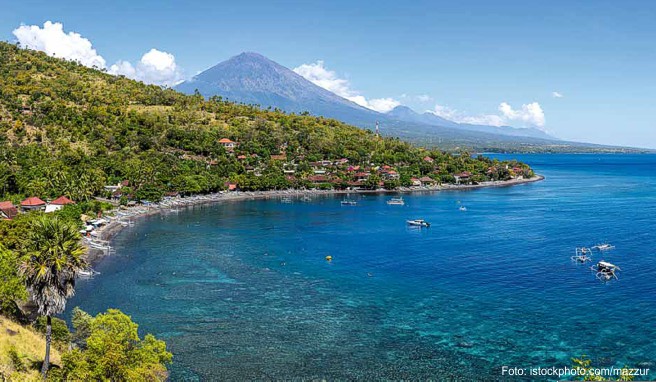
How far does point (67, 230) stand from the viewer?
22641mm

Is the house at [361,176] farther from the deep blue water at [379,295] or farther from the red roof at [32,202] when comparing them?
the red roof at [32,202]

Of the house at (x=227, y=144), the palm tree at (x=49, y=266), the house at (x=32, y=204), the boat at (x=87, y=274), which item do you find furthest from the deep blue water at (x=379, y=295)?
the house at (x=227, y=144)

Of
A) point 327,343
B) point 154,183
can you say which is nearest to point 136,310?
point 327,343

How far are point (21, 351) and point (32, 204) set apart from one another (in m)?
50.2

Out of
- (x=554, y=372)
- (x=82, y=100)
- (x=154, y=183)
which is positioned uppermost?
(x=82, y=100)

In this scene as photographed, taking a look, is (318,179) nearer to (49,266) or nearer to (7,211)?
(7,211)

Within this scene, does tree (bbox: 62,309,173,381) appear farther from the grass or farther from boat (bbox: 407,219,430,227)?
boat (bbox: 407,219,430,227)

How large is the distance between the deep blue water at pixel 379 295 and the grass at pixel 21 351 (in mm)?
7483

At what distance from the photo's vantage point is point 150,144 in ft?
376

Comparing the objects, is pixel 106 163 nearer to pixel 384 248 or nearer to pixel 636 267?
pixel 384 248

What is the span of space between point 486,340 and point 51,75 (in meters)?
144

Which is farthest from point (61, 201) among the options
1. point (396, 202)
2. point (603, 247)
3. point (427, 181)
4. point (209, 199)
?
point (427, 181)

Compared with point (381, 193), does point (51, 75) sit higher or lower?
higher

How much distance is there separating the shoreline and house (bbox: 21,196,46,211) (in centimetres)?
919
